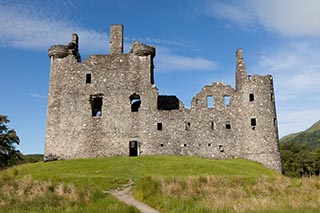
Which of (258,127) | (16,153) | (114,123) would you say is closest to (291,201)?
(258,127)

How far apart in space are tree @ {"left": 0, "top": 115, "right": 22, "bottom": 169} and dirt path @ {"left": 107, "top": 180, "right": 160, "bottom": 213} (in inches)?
1112

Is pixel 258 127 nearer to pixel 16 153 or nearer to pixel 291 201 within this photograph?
pixel 291 201

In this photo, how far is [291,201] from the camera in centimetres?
1260

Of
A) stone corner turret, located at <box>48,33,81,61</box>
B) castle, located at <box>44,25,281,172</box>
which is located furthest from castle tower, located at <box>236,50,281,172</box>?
stone corner turret, located at <box>48,33,81,61</box>

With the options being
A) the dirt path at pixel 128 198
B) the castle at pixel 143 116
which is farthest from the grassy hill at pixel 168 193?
the castle at pixel 143 116

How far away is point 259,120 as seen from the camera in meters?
31.8

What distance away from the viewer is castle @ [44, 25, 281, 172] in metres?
32.0

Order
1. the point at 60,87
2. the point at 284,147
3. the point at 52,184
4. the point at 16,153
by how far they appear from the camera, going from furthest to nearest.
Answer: the point at 284,147 < the point at 16,153 < the point at 60,87 < the point at 52,184

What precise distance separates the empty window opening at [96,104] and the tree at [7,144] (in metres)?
15.2

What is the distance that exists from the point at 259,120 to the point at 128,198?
20050 mm

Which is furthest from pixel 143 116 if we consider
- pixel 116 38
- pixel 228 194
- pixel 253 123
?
pixel 228 194

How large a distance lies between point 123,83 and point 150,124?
507 cm

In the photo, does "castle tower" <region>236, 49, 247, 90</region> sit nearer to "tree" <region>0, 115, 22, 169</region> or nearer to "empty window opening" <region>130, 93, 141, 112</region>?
"empty window opening" <region>130, 93, 141, 112</region>

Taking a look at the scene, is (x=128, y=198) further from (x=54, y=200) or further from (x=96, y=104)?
(x=96, y=104)
